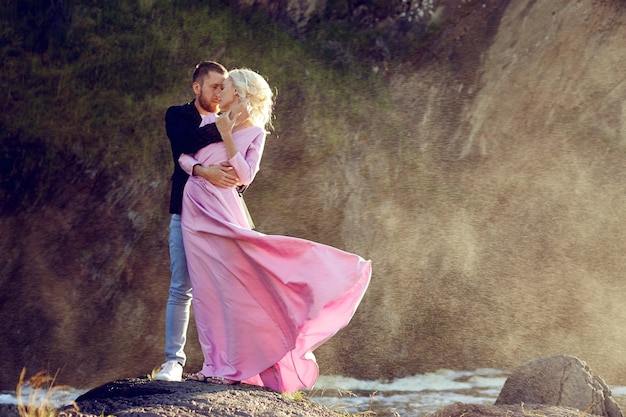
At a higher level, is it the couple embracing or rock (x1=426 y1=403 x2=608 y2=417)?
the couple embracing

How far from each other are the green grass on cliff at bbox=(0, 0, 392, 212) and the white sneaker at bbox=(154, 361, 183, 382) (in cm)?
368

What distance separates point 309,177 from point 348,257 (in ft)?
12.2

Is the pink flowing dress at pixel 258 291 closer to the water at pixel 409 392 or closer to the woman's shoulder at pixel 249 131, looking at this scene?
the woman's shoulder at pixel 249 131

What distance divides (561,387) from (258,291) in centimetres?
207

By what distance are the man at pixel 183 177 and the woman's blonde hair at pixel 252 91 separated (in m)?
0.20

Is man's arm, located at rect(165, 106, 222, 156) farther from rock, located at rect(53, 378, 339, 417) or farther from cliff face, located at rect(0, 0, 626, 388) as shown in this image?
cliff face, located at rect(0, 0, 626, 388)

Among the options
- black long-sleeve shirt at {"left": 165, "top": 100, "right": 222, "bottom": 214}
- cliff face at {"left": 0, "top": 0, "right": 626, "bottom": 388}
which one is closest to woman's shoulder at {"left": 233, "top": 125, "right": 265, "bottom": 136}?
black long-sleeve shirt at {"left": 165, "top": 100, "right": 222, "bottom": 214}

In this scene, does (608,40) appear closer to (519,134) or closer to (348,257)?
(519,134)

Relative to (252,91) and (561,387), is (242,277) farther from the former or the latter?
(561,387)

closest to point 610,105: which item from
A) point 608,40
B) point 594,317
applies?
point 608,40

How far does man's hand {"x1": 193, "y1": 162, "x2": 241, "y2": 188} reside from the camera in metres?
4.48

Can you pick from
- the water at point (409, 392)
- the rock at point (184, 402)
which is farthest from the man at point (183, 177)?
the water at point (409, 392)

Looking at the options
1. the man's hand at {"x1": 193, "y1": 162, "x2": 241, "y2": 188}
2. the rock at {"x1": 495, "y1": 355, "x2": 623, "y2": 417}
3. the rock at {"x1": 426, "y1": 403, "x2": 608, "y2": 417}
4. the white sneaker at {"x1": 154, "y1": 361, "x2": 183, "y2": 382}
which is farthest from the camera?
the rock at {"x1": 495, "y1": 355, "x2": 623, "y2": 417}

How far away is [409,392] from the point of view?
7.35 meters
